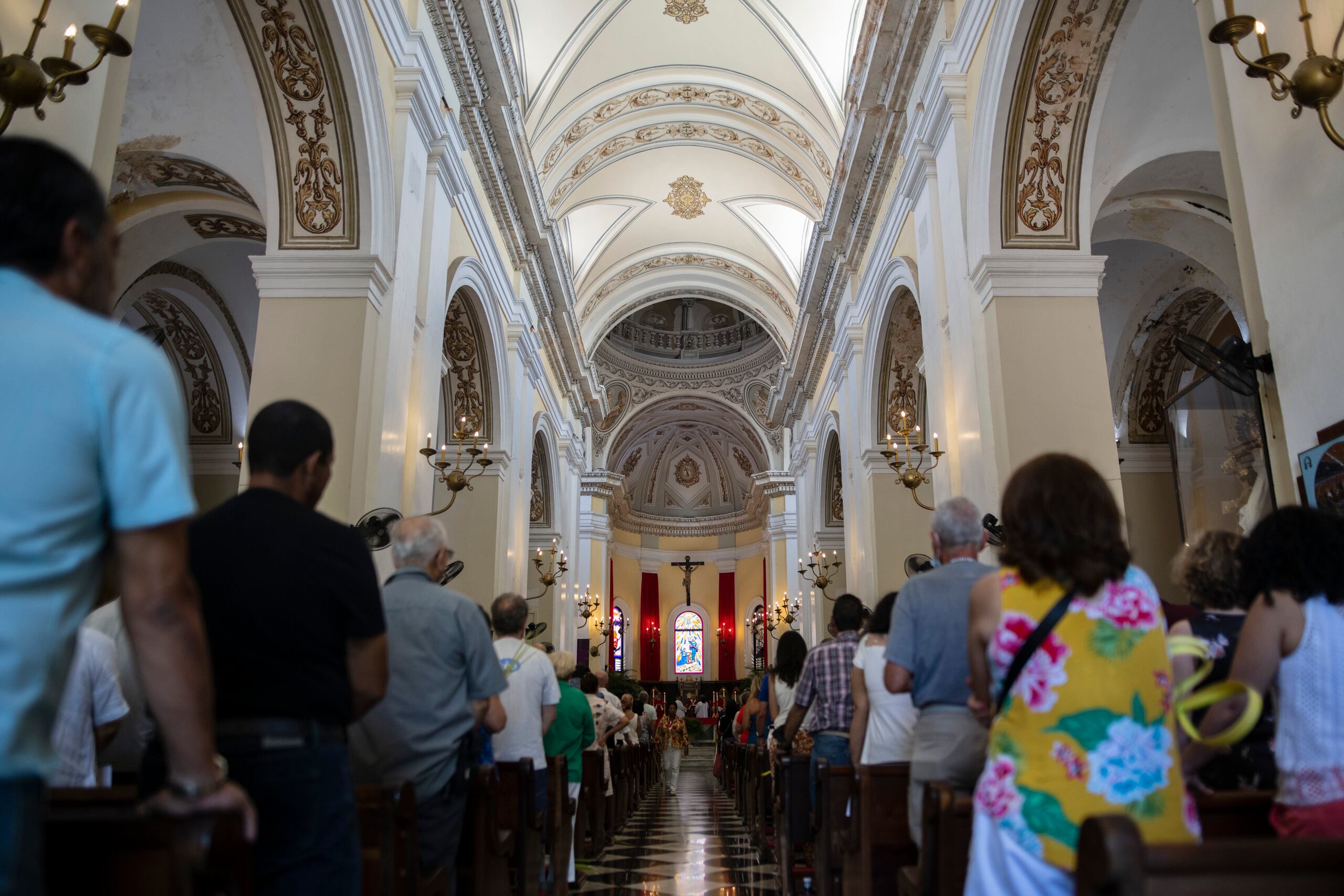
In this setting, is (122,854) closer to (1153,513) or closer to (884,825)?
(884,825)

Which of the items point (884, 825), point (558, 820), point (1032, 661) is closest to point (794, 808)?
point (558, 820)

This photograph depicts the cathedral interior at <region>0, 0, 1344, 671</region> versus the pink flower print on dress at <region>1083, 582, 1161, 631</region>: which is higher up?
the cathedral interior at <region>0, 0, 1344, 671</region>

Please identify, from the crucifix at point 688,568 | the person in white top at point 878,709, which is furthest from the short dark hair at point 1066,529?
the crucifix at point 688,568

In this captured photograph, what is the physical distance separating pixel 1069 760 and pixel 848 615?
2.83 m

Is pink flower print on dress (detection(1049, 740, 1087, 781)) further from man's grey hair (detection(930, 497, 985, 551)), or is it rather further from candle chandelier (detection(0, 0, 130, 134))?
candle chandelier (detection(0, 0, 130, 134))

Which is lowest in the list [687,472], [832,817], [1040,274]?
[832,817]

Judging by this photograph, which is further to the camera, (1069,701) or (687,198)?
(687,198)

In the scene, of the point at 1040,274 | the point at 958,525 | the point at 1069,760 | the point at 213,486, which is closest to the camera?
the point at 1069,760

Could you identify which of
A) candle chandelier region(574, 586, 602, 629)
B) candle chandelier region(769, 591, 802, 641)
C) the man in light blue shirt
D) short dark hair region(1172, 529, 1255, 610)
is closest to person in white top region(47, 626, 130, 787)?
the man in light blue shirt

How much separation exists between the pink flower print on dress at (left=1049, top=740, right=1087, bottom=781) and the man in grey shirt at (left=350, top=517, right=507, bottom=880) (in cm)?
161

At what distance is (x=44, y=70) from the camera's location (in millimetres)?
2836

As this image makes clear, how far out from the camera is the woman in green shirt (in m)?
5.09

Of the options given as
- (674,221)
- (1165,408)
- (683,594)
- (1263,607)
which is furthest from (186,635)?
(683,594)

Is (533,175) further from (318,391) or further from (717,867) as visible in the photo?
(717,867)
